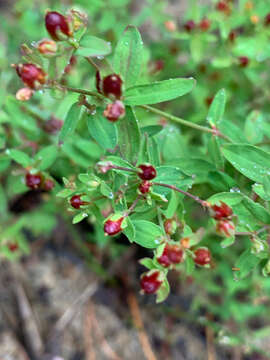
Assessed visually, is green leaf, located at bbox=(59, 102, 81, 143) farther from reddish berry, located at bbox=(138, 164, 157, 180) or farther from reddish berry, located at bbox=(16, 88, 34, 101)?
reddish berry, located at bbox=(138, 164, 157, 180)

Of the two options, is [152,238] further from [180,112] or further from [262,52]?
[180,112]

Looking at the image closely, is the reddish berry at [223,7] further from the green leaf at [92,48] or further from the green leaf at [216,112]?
the green leaf at [92,48]

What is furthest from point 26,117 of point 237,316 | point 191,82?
point 237,316

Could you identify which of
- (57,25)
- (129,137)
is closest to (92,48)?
(57,25)

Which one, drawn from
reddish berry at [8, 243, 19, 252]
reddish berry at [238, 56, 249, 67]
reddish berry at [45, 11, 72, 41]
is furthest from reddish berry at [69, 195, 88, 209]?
reddish berry at [238, 56, 249, 67]

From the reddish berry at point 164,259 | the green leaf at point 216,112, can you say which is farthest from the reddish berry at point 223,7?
the reddish berry at point 164,259

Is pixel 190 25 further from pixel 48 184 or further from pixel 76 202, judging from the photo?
pixel 76 202
